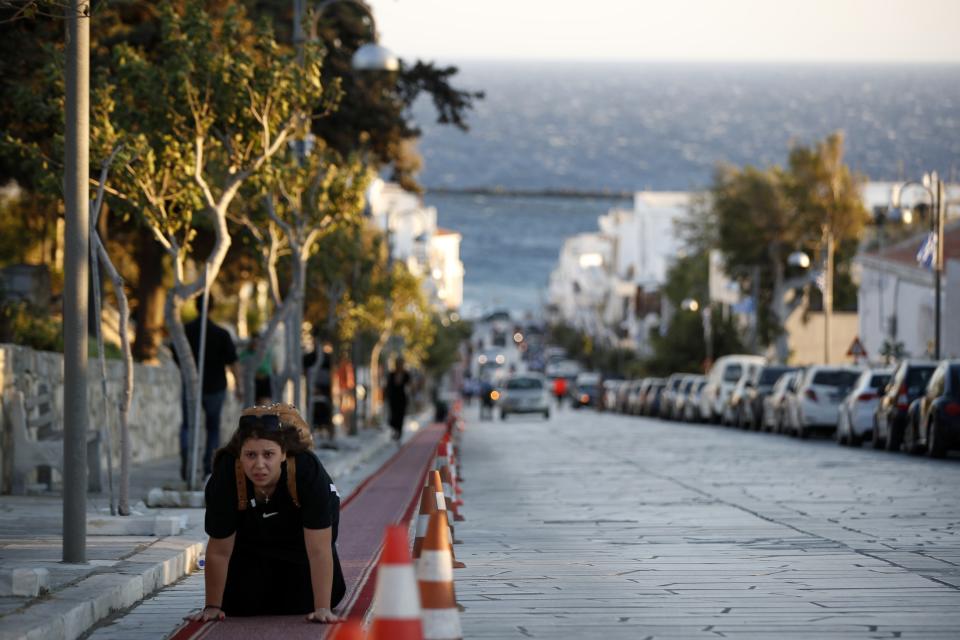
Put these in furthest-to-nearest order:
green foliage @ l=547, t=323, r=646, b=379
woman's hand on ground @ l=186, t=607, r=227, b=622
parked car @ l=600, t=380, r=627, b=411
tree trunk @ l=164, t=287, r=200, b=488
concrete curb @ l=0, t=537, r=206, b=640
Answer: green foliage @ l=547, t=323, r=646, b=379 < parked car @ l=600, t=380, r=627, b=411 < tree trunk @ l=164, t=287, r=200, b=488 < woman's hand on ground @ l=186, t=607, r=227, b=622 < concrete curb @ l=0, t=537, r=206, b=640

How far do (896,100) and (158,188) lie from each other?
8318 cm

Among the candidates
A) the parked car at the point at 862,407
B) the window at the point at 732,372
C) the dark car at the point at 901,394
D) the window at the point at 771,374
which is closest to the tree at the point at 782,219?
the window at the point at 732,372

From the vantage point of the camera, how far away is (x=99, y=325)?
15.3 metres

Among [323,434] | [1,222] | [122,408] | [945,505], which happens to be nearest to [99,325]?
[122,408]

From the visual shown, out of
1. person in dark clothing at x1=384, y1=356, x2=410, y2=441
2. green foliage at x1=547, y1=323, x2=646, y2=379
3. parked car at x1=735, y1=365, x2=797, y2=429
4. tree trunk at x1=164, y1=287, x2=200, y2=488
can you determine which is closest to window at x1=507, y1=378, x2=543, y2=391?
parked car at x1=735, y1=365, x2=797, y2=429

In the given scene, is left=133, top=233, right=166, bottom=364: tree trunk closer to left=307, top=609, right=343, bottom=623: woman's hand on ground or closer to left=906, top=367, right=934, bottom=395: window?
left=906, top=367, right=934, bottom=395: window

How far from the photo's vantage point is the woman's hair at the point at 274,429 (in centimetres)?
975

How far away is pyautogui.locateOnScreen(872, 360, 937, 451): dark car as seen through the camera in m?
32.1

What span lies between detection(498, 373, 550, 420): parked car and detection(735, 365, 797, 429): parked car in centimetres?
1909

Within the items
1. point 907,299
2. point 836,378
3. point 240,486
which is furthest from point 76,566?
point 907,299

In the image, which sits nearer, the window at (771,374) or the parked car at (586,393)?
the window at (771,374)

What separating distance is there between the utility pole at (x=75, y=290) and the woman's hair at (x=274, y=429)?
228cm

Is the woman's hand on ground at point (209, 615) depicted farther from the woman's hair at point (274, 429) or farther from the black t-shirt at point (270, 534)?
the woman's hair at point (274, 429)

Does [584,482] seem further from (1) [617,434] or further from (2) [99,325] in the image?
(1) [617,434]
